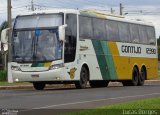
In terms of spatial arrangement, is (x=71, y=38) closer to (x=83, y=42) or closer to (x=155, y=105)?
(x=83, y=42)

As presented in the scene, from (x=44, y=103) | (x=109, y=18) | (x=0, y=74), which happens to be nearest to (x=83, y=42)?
(x=109, y=18)

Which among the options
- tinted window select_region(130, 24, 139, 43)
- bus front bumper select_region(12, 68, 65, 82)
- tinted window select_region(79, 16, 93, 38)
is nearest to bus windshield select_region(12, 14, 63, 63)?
bus front bumper select_region(12, 68, 65, 82)

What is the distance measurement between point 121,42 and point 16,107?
1688cm

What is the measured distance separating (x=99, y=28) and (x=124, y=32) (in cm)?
303

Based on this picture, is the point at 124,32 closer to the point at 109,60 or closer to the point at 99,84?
the point at 109,60

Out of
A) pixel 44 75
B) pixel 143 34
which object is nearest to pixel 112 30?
pixel 143 34

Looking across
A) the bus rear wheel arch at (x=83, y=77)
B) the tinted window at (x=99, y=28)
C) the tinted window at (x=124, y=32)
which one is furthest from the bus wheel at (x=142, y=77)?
the bus rear wheel arch at (x=83, y=77)

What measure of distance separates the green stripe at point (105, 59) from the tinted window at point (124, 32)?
1761 mm

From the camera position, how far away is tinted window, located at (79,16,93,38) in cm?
2833

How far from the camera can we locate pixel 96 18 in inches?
1196

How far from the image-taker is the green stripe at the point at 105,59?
30031mm

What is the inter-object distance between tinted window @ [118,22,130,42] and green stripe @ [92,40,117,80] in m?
1.76

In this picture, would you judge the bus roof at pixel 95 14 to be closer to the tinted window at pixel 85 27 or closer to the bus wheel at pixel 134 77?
the tinted window at pixel 85 27

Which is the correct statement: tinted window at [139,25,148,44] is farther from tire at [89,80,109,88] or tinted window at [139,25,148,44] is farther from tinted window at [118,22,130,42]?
tire at [89,80,109,88]
